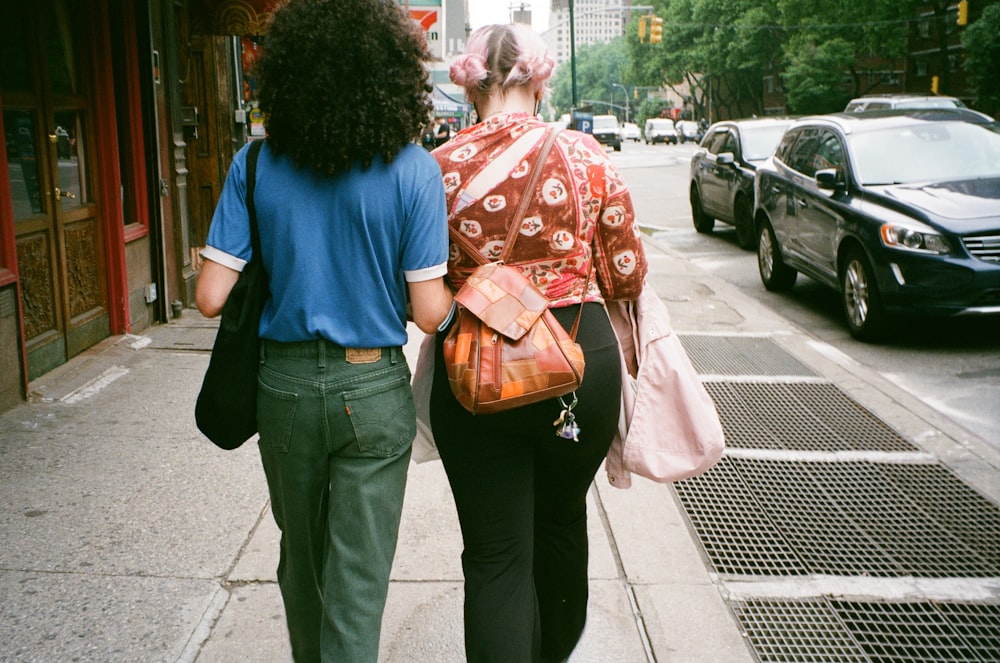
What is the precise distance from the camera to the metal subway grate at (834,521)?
3867 mm

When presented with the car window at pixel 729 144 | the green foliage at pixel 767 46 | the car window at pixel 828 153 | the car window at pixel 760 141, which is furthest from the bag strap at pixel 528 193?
the green foliage at pixel 767 46

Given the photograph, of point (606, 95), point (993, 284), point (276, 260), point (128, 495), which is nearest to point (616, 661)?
point (276, 260)

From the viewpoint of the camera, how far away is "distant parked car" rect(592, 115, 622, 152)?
179 ft

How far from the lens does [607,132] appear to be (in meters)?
55.3

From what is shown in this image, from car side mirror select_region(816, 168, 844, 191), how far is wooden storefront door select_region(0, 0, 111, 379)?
585 centimetres

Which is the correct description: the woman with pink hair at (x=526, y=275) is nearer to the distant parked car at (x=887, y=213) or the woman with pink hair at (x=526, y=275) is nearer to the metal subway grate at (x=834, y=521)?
the metal subway grate at (x=834, y=521)

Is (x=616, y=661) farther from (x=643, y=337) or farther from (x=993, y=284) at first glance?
(x=993, y=284)

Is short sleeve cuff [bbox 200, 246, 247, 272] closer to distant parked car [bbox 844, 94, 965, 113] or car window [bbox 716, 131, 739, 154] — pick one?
car window [bbox 716, 131, 739, 154]

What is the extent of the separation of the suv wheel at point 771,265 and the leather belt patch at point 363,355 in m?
8.18

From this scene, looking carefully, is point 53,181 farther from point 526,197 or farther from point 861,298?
point 861,298

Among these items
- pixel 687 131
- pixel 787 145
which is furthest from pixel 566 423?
pixel 687 131

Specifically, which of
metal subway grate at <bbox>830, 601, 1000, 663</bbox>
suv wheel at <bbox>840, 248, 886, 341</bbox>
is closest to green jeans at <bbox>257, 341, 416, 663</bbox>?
metal subway grate at <bbox>830, 601, 1000, 663</bbox>

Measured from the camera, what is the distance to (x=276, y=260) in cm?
226

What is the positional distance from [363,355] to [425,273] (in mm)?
248
